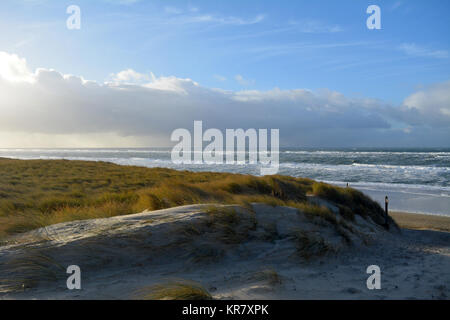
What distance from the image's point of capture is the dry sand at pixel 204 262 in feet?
12.8

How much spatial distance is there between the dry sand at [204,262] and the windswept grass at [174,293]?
0.14 meters

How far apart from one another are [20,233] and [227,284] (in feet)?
13.9

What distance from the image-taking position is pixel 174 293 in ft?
11.2

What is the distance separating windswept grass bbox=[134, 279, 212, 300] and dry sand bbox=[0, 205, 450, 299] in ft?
0.46

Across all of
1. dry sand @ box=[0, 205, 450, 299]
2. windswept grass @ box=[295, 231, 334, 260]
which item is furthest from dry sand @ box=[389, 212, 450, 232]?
windswept grass @ box=[295, 231, 334, 260]

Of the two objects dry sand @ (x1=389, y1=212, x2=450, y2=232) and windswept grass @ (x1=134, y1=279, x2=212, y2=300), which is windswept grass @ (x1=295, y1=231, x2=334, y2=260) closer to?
windswept grass @ (x1=134, y1=279, x2=212, y2=300)

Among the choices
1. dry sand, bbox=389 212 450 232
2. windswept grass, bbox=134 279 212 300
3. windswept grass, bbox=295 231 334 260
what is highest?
windswept grass, bbox=134 279 212 300

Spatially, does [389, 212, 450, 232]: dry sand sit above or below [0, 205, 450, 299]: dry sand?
below

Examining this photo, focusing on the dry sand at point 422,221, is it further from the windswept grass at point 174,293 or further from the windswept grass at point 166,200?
the windswept grass at point 174,293

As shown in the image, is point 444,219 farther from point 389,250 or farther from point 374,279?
point 374,279

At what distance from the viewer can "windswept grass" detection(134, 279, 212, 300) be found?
11.2 feet

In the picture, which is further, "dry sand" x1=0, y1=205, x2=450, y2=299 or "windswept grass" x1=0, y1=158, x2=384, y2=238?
"windswept grass" x1=0, y1=158, x2=384, y2=238

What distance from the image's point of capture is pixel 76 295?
3602 mm
